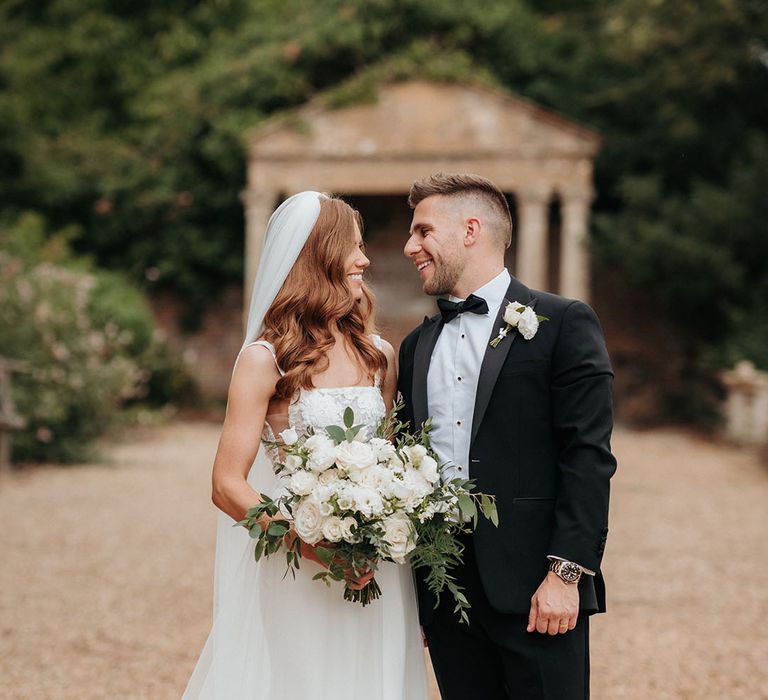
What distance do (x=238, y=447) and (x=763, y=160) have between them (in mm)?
12327

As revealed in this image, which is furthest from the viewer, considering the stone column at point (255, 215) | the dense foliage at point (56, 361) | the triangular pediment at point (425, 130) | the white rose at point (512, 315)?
the stone column at point (255, 215)

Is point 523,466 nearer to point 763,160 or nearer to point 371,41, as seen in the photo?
point 763,160

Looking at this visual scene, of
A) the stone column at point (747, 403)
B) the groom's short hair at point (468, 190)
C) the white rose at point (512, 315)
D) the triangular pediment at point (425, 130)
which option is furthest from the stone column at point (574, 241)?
the white rose at point (512, 315)

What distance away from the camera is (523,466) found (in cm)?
272

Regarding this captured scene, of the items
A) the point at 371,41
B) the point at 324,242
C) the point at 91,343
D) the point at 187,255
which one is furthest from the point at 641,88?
the point at 324,242

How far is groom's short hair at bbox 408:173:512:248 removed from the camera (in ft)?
9.23

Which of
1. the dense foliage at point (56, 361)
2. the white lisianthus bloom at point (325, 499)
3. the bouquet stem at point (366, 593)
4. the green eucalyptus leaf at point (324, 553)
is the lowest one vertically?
the dense foliage at point (56, 361)

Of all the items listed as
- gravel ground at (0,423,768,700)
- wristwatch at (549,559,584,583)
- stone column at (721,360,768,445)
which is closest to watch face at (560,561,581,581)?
wristwatch at (549,559,584,583)

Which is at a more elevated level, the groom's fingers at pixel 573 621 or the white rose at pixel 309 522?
the white rose at pixel 309 522

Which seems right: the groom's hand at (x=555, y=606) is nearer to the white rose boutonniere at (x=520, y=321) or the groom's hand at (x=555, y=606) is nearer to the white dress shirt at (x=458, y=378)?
the white dress shirt at (x=458, y=378)

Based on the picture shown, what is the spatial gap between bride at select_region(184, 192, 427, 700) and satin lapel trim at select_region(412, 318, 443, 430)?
0.49ft

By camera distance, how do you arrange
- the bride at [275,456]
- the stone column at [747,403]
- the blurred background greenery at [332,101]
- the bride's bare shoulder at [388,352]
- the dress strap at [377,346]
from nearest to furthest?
1. the bride at [275,456]
2. the dress strap at [377,346]
3. the bride's bare shoulder at [388,352]
4. the stone column at [747,403]
5. the blurred background greenery at [332,101]

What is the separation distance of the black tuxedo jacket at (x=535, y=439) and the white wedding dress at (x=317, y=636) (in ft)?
1.18

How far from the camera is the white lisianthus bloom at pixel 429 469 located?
2506 millimetres
